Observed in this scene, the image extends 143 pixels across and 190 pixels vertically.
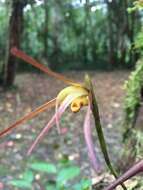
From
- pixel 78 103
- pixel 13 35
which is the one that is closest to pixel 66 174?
pixel 78 103

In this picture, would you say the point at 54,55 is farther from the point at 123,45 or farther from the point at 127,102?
the point at 127,102

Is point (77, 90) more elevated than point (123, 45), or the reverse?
point (77, 90)

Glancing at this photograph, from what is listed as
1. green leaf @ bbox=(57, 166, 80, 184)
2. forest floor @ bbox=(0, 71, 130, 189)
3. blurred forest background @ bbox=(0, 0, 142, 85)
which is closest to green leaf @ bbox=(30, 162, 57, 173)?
green leaf @ bbox=(57, 166, 80, 184)

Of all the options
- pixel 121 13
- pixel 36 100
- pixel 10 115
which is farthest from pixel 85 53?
pixel 10 115

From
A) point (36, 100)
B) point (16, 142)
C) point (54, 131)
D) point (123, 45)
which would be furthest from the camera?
point (123, 45)

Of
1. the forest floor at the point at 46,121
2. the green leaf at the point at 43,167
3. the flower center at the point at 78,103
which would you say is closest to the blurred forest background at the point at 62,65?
the forest floor at the point at 46,121

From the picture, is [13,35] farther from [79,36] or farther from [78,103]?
[78,103]

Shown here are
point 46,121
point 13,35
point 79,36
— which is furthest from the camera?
point 79,36
